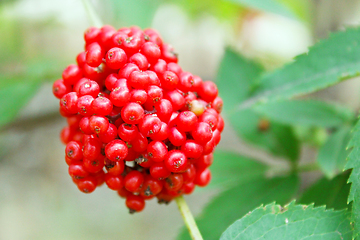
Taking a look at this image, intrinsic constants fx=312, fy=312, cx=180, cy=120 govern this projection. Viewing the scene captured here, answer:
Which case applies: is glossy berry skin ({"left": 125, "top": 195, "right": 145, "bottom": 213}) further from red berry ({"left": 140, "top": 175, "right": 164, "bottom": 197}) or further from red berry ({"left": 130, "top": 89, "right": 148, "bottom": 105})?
red berry ({"left": 130, "top": 89, "right": 148, "bottom": 105})

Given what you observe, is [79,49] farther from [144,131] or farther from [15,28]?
[144,131]

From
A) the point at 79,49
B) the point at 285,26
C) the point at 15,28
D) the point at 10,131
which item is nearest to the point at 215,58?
the point at 285,26

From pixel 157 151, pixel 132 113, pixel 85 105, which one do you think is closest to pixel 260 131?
pixel 157 151

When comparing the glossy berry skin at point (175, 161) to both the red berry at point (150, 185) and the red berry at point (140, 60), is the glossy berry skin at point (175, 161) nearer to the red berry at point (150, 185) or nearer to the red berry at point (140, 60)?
the red berry at point (150, 185)

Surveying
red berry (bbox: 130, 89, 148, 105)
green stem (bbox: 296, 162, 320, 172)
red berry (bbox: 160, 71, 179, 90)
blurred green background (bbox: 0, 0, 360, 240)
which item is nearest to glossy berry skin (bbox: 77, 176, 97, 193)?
red berry (bbox: 130, 89, 148, 105)

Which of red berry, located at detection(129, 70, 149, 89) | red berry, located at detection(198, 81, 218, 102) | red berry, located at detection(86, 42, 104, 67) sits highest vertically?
red berry, located at detection(86, 42, 104, 67)

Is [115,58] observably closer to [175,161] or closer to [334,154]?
[175,161]
